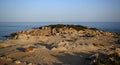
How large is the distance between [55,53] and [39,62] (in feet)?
7.33

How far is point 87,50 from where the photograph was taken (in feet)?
45.3

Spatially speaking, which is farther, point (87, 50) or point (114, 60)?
point (87, 50)

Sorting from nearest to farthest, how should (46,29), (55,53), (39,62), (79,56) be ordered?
(39,62), (79,56), (55,53), (46,29)

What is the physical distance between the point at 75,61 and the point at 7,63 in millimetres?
3757

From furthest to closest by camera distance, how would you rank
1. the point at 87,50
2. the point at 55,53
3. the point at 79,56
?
the point at 87,50
the point at 55,53
the point at 79,56

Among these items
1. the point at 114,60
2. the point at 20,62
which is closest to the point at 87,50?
the point at 114,60

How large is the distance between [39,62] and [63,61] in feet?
4.38

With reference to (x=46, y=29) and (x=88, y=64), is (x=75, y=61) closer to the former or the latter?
(x=88, y=64)

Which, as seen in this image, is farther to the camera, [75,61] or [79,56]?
[79,56]

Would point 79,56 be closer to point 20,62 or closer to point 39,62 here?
point 39,62

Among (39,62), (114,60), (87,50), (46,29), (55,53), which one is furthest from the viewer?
(46,29)

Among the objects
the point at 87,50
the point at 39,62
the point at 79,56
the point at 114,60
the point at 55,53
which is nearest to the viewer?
the point at 114,60

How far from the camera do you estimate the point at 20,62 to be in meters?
10.8

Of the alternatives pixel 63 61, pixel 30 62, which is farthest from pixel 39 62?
pixel 63 61
